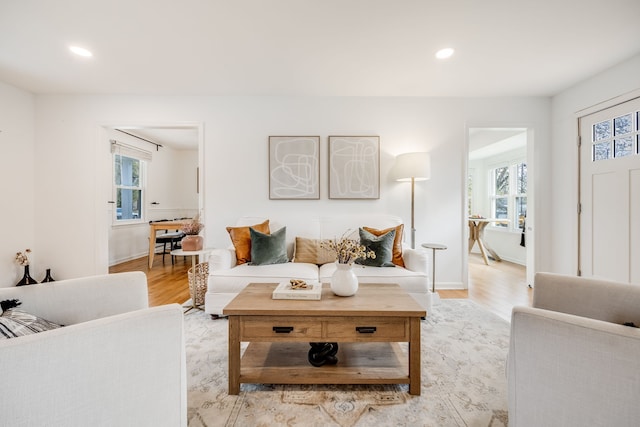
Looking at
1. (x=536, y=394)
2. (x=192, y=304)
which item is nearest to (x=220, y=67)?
(x=192, y=304)

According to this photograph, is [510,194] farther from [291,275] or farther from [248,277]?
[248,277]

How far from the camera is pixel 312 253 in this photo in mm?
2736

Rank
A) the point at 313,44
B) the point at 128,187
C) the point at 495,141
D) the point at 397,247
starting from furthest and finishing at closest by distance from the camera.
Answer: the point at 128,187 → the point at 495,141 → the point at 397,247 → the point at 313,44

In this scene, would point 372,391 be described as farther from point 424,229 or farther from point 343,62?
point 343,62

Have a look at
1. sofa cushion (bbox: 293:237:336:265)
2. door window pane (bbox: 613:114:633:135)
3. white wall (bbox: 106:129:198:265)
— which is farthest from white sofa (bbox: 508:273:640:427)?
white wall (bbox: 106:129:198:265)

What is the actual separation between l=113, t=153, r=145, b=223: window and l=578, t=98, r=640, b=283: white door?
689cm

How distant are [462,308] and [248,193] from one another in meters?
2.76

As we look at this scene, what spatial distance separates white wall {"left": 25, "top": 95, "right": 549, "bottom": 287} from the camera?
3250 millimetres

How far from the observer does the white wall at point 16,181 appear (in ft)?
9.66

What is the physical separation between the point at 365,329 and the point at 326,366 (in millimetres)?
346

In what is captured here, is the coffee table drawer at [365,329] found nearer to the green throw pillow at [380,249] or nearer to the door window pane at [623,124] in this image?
the green throw pillow at [380,249]

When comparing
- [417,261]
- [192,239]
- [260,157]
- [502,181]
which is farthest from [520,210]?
[192,239]

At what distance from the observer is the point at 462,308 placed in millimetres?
2666

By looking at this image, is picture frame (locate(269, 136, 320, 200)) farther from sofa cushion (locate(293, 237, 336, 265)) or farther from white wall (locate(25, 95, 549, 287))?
sofa cushion (locate(293, 237, 336, 265))
